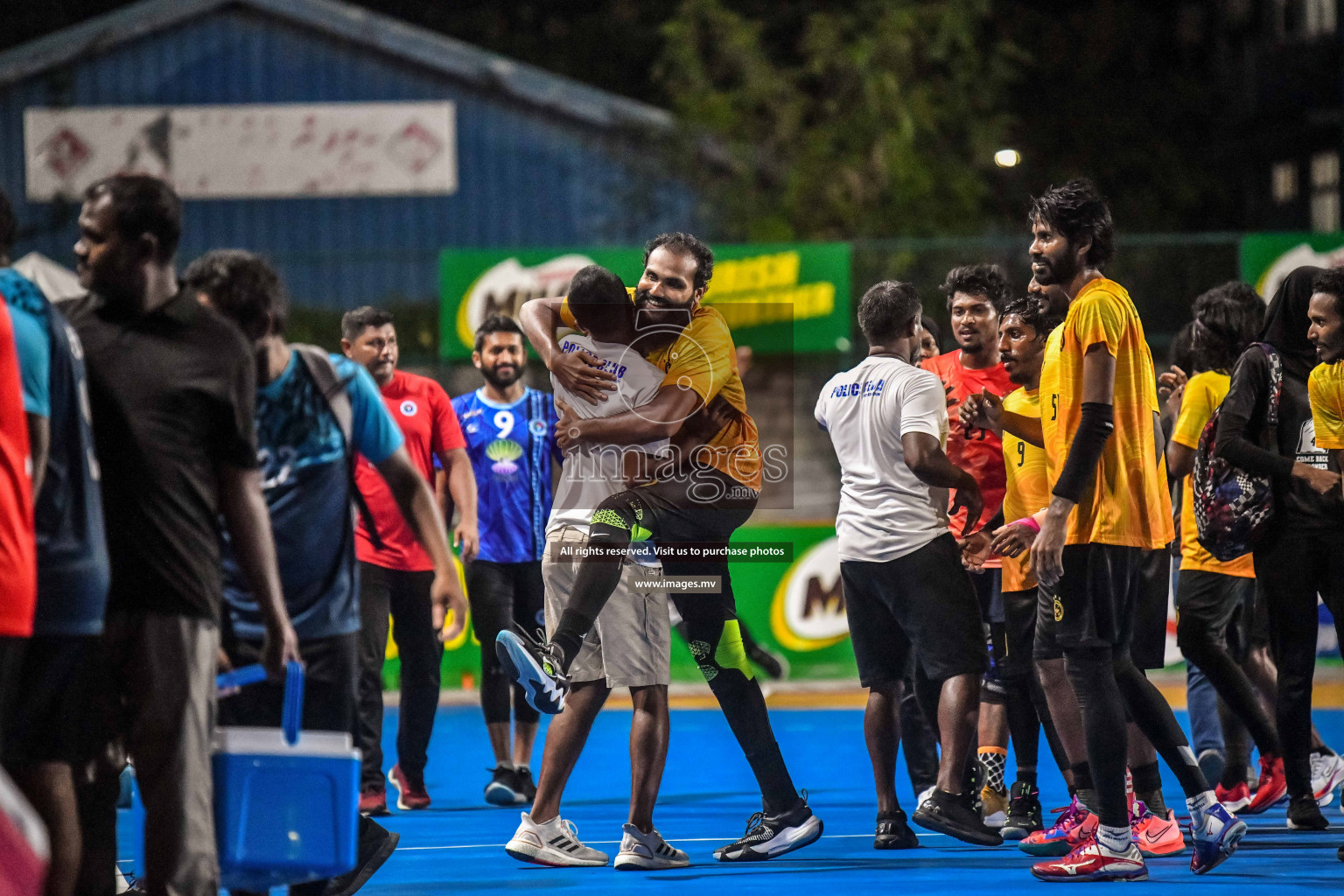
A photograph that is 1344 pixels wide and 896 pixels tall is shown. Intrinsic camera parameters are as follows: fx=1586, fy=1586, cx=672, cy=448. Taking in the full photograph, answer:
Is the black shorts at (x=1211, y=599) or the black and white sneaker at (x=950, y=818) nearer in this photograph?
the black and white sneaker at (x=950, y=818)

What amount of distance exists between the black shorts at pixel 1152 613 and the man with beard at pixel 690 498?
4.55ft

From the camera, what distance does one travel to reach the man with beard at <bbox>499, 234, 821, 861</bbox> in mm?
5863

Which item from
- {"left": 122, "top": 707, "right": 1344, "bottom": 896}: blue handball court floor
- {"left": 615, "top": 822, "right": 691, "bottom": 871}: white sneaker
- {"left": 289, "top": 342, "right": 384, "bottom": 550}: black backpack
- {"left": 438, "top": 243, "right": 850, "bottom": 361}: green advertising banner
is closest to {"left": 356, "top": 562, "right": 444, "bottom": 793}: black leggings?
{"left": 122, "top": 707, "right": 1344, "bottom": 896}: blue handball court floor

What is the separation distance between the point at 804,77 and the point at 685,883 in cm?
1889

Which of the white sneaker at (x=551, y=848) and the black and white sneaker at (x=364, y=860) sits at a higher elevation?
the black and white sneaker at (x=364, y=860)

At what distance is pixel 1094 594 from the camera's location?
5.39 meters

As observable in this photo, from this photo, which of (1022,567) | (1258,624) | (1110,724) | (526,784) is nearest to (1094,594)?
(1110,724)

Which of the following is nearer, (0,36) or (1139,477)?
(1139,477)

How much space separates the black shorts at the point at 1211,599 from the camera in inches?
269

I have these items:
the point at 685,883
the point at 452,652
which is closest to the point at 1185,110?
the point at 452,652

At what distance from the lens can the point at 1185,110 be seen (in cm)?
2877

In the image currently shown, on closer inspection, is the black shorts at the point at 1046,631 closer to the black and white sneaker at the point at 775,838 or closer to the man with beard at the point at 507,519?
the black and white sneaker at the point at 775,838

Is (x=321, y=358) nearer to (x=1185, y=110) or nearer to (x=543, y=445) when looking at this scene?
(x=543, y=445)

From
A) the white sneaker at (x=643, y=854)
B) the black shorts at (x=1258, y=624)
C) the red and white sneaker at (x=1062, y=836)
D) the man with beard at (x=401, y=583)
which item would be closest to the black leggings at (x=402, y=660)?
the man with beard at (x=401, y=583)
